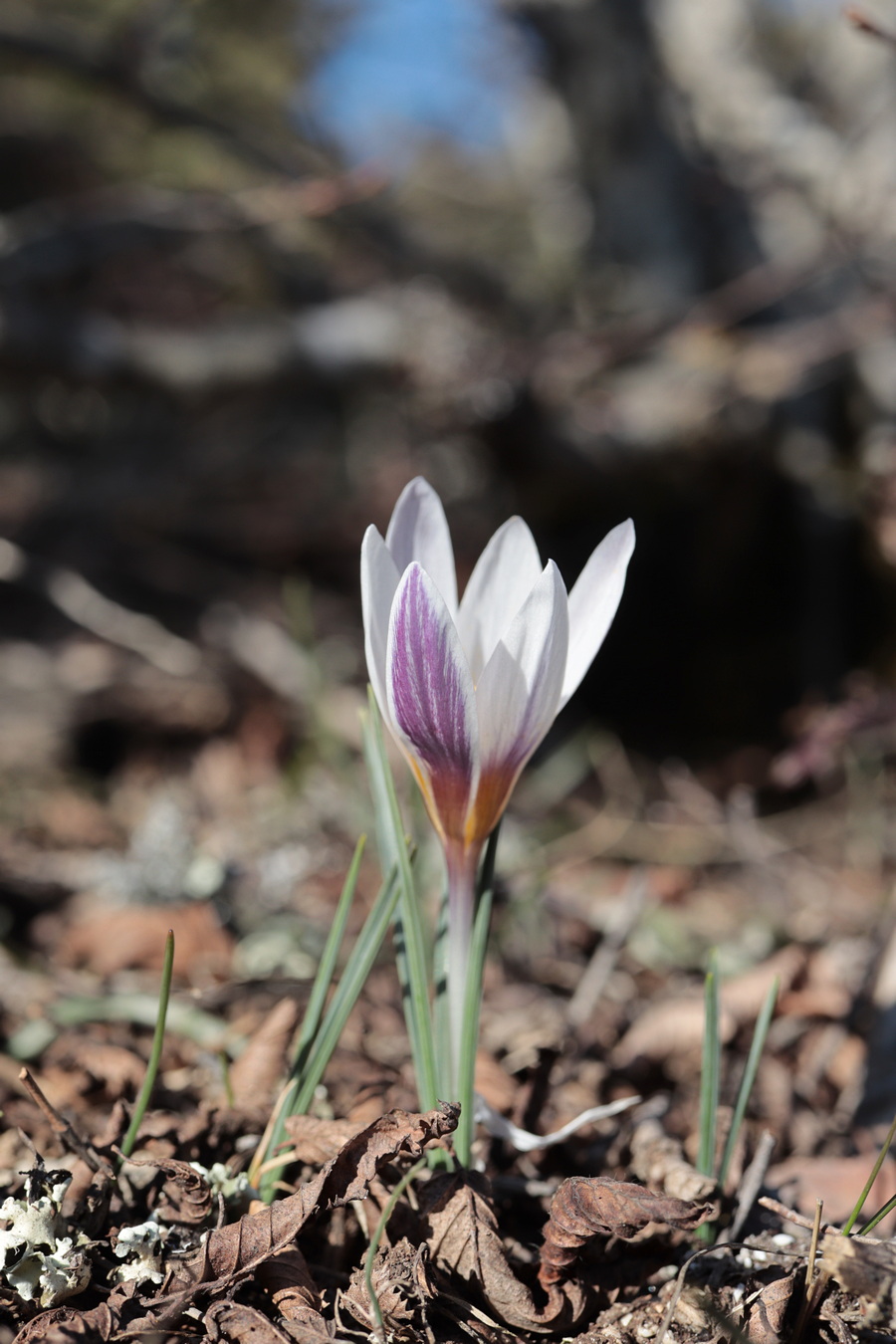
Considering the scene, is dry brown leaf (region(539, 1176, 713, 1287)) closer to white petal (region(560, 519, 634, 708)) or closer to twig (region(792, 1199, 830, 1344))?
twig (region(792, 1199, 830, 1344))

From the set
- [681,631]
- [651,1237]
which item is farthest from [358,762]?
[651,1237]

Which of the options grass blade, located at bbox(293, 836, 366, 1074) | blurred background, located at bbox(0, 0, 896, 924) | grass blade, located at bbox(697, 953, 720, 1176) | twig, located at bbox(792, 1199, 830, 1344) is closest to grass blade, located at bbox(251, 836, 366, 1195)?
grass blade, located at bbox(293, 836, 366, 1074)

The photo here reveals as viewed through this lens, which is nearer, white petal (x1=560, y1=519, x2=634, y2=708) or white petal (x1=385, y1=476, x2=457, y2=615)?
white petal (x1=560, y1=519, x2=634, y2=708)

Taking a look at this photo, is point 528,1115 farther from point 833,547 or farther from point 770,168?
point 770,168

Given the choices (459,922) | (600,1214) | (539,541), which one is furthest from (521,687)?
(539,541)

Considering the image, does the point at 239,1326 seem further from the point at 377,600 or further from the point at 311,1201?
the point at 377,600

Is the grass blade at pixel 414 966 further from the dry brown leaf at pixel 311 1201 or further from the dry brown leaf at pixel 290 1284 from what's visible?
the dry brown leaf at pixel 290 1284
